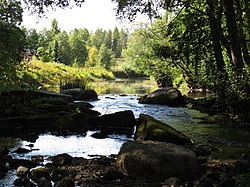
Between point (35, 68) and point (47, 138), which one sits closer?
point (47, 138)

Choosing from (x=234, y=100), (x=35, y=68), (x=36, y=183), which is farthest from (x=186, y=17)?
(x=35, y=68)

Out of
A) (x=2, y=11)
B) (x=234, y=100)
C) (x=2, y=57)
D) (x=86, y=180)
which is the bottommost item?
(x=86, y=180)

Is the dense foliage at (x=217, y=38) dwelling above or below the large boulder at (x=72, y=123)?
above

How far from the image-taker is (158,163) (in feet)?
22.2

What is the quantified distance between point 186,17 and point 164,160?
12539 millimetres

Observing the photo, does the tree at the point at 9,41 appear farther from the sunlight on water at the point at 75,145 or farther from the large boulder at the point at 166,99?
the large boulder at the point at 166,99

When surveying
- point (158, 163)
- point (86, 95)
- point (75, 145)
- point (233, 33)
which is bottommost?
point (75, 145)

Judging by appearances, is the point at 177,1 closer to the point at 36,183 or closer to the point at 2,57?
the point at 2,57

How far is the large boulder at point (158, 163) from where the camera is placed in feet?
22.0

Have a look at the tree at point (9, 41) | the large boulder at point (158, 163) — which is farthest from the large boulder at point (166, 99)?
the large boulder at point (158, 163)

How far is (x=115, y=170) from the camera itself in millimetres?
6961

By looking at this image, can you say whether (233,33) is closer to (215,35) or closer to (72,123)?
(215,35)

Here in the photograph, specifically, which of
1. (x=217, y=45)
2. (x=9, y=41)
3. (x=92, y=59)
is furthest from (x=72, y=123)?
(x=92, y=59)

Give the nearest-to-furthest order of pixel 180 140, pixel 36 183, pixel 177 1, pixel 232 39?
pixel 36 183
pixel 180 140
pixel 232 39
pixel 177 1
